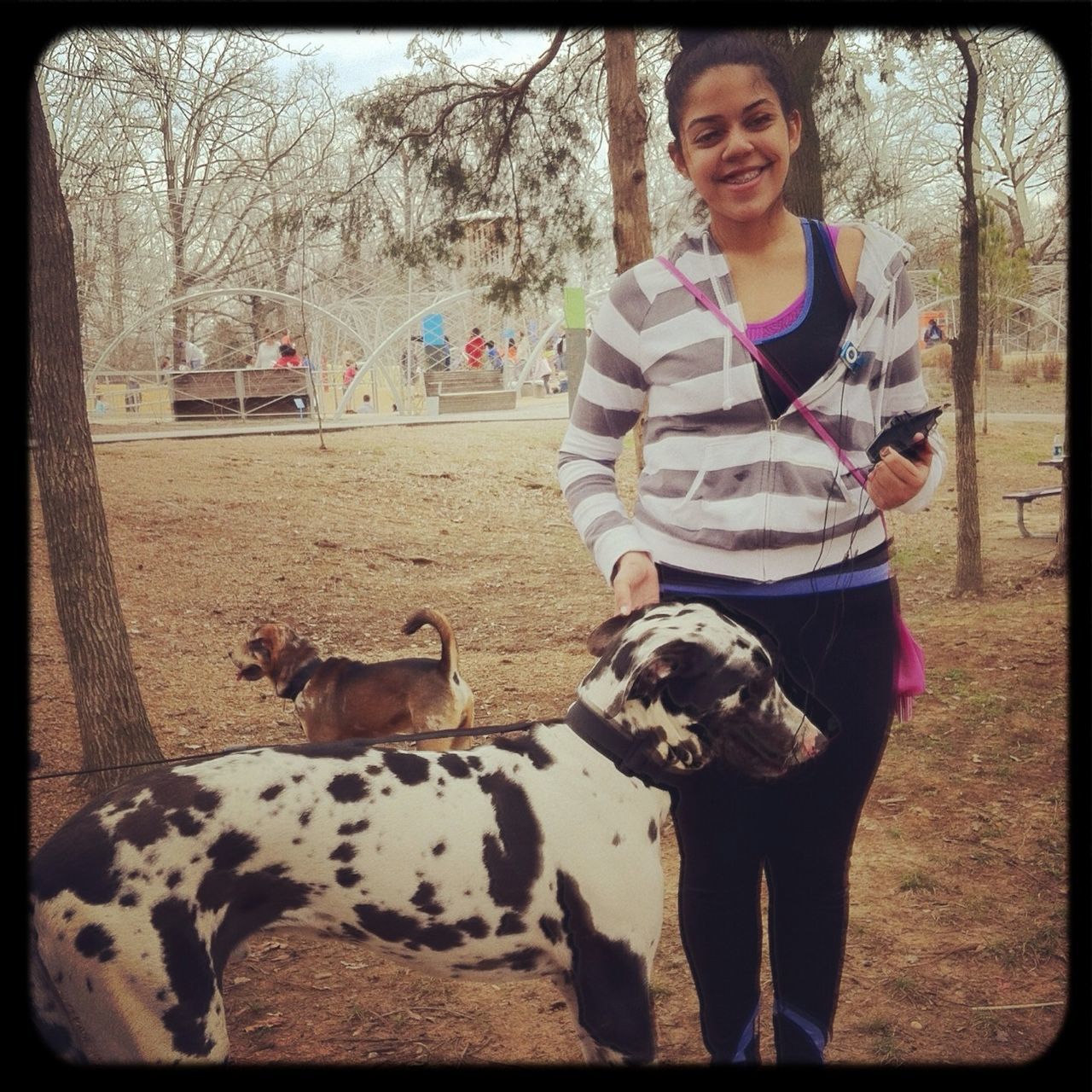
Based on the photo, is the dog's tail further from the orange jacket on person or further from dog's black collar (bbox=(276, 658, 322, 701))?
the orange jacket on person

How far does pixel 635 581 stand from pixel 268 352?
6.45 feet

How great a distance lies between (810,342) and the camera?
1.83 m

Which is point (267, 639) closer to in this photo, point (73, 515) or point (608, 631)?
point (73, 515)

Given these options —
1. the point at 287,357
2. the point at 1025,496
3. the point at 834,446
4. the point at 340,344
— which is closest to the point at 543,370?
the point at 340,344

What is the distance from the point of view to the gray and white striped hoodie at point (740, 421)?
6.03ft

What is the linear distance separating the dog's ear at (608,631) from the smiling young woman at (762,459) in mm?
20

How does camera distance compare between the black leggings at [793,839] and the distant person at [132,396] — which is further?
the distant person at [132,396]

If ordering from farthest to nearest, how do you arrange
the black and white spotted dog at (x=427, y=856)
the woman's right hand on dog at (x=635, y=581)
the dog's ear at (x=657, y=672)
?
1. the woman's right hand on dog at (x=635, y=581)
2. the dog's ear at (x=657, y=672)
3. the black and white spotted dog at (x=427, y=856)

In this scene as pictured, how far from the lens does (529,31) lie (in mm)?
2973

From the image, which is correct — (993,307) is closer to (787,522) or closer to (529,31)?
(529,31)

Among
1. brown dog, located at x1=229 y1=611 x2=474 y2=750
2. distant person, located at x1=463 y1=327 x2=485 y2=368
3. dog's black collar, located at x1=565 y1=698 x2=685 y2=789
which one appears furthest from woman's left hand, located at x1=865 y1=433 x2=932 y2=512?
distant person, located at x1=463 y1=327 x2=485 y2=368

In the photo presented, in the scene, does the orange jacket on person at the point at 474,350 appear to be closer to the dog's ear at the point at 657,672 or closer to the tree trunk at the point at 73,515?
the tree trunk at the point at 73,515

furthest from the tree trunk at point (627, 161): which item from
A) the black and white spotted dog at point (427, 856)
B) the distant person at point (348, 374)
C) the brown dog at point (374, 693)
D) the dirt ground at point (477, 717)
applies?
the black and white spotted dog at point (427, 856)

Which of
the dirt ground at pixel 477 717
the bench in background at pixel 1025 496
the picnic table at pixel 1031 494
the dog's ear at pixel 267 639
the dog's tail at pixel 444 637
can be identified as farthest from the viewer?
the bench in background at pixel 1025 496
